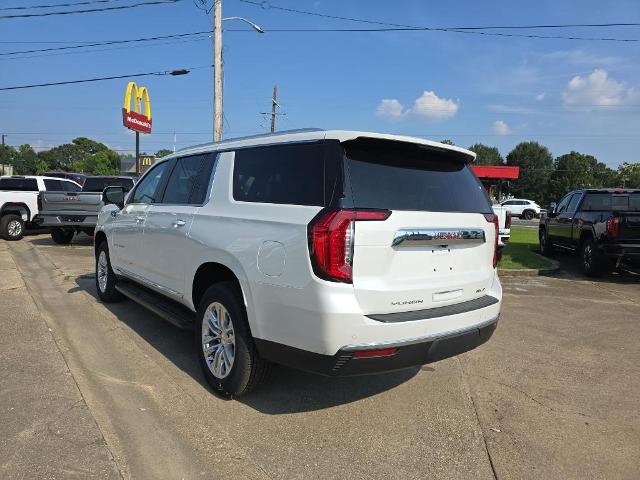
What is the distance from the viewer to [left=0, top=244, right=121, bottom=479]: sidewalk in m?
2.84

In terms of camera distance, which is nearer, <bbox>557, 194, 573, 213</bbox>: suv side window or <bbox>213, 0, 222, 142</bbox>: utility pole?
<bbox>557, 194, 573, 213</bbox>: suv side window

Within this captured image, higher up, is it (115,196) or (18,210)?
(115,196)

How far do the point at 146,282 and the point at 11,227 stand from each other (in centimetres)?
1180

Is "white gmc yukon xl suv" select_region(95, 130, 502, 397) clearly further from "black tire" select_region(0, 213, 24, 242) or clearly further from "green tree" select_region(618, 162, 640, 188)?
"green tree" select_region(618, 162, 640, 188)

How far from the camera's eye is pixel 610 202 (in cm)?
1105

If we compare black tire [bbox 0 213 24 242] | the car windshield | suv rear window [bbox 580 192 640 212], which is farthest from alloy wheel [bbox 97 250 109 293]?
suv rear window [bbox 580 192 640 212]

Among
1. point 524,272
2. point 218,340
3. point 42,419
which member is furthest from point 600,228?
point 42,419

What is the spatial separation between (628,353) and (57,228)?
45.4 feet

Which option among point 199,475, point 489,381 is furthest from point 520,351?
point 199,475

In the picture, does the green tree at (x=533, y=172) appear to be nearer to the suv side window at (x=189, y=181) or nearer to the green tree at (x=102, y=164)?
the green tree at (x=102, y=164)

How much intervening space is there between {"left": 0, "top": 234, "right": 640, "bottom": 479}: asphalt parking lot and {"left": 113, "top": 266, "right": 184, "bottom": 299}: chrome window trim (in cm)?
56

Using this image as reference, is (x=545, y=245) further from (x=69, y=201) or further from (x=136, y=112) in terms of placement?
(x=136, y=112)

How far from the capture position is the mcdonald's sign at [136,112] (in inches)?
1153

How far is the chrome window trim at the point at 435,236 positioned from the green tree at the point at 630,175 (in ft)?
320
